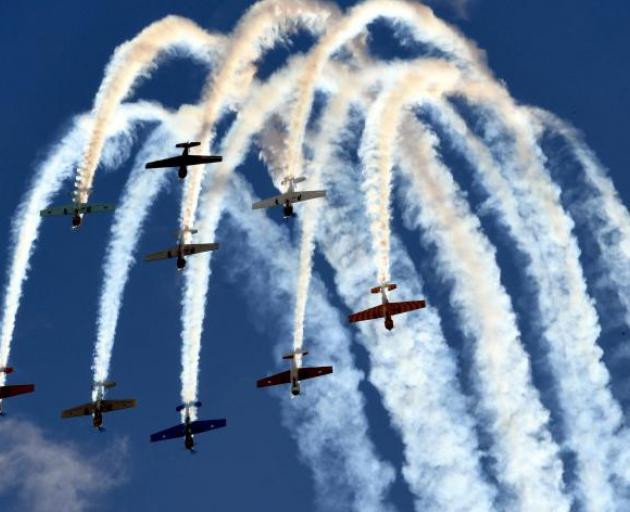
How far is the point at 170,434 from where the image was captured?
64.0 meters

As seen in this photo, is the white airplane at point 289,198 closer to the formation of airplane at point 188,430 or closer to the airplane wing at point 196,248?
the airplane wing at point 196,248

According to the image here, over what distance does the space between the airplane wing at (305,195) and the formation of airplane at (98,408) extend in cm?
1564

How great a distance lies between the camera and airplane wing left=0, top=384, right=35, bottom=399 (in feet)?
214

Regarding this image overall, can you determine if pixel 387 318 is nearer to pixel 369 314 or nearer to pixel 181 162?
pixel 369 314

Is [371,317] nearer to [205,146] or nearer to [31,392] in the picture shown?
[205,146]

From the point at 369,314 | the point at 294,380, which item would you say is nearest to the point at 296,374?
the point at 294,380

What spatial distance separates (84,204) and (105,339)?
34.7 ft

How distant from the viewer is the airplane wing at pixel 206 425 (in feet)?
208

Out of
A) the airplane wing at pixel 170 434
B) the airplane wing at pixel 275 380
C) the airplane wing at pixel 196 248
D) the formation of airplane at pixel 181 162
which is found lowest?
the airplane wing at pixel 170 434

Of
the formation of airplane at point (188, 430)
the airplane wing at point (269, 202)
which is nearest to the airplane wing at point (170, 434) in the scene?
the formation of airplane at point (188, 430)

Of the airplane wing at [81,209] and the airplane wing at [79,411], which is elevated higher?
the airplane wing at [81,209]

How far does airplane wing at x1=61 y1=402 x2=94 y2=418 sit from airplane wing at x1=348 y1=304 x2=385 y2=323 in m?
17.0

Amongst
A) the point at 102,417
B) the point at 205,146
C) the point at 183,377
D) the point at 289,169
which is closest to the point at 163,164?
the point at 205,146

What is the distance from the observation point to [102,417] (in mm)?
63781
